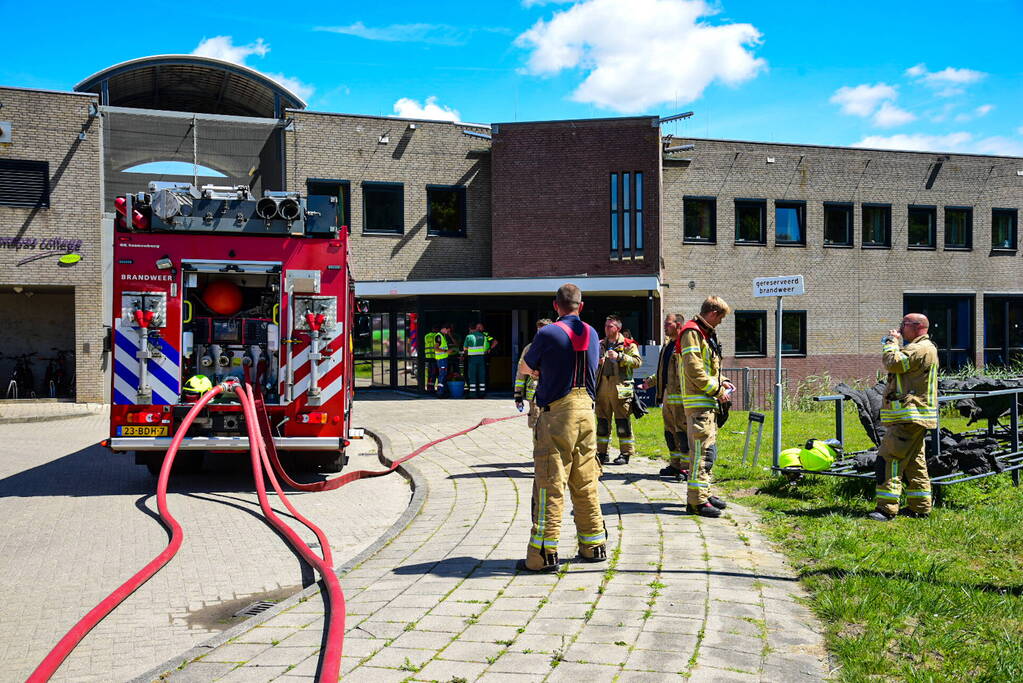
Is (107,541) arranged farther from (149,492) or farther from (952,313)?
(952,313)

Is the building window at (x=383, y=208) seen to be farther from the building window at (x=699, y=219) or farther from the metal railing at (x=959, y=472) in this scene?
the metal railing at (x=959, y=472)

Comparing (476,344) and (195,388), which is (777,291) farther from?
(476,344)

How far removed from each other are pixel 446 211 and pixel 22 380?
12132 millimetres

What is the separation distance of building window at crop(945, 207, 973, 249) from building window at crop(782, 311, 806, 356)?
6563 mm

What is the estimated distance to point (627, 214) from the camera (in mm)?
22562

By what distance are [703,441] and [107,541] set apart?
4.90m

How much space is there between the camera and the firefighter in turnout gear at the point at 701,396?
270 inches

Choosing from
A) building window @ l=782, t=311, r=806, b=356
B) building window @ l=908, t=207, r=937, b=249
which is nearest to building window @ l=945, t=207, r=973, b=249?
building window @ l=908, t=207, r=937, b=249

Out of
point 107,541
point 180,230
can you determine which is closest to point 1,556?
point 107,541

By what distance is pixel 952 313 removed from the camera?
92.7ft

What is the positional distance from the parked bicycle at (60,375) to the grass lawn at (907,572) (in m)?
19.7

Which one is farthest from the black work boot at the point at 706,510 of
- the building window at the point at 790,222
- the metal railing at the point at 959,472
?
the building window at the point at 790,222

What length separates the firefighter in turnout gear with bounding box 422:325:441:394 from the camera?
2131 centimetres

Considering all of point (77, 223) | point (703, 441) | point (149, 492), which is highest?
point (77, 223)
